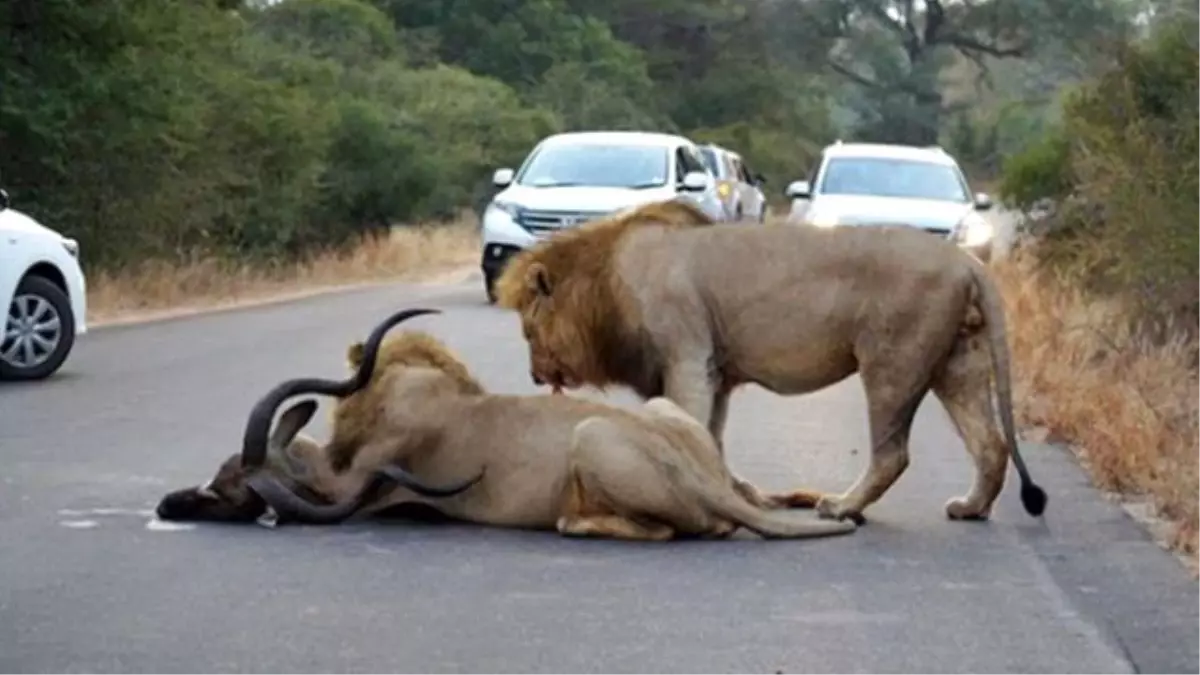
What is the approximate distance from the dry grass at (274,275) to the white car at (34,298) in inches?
252

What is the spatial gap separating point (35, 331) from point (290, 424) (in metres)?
7.22

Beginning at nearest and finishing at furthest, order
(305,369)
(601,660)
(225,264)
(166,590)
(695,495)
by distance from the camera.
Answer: (601,660) < (166,590) < (695,495) < (305,369) < (225,264)

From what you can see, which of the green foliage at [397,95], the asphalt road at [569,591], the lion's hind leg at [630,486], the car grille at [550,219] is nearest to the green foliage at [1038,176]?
the green foliage at [397,95]

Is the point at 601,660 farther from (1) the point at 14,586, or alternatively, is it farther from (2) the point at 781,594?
(1) the point at 14,586

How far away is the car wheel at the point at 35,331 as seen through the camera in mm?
16359

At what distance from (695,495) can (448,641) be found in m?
1.91

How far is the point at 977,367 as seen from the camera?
1053cm

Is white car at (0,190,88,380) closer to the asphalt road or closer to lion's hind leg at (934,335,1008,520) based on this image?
the asphalt road

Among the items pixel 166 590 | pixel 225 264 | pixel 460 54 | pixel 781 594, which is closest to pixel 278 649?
pixel 166 590

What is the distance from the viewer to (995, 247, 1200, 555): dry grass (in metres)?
11.4

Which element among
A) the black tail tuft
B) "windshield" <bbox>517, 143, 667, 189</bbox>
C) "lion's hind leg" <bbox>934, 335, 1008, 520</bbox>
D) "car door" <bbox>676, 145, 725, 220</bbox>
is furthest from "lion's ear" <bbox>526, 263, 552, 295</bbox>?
"car door" <bbox>676, 145, 725, 220</bbox>

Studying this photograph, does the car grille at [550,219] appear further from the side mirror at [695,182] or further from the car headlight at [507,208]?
the side mirror at [695,182]

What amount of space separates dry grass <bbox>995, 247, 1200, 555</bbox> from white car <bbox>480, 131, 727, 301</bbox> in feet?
22.7

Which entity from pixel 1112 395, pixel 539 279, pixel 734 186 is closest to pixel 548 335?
pixel 539 279
